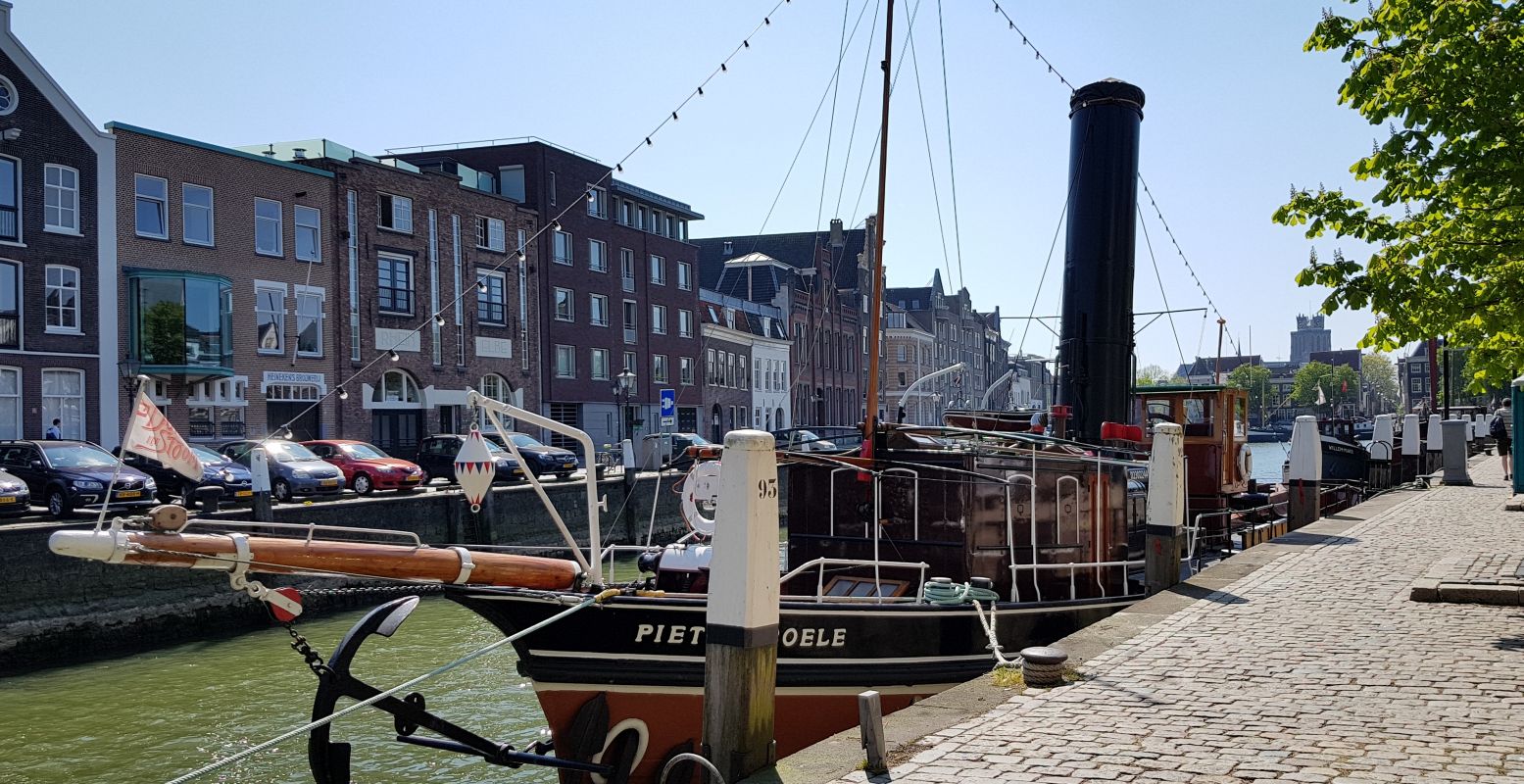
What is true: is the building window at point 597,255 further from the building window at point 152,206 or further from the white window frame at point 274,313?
the building window at point 152,206

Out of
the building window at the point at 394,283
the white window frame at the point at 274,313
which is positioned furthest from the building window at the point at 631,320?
the white window frame at the point at 274,313

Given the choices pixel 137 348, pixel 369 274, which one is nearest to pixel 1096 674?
pixel 137 348

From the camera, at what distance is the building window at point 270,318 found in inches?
1412

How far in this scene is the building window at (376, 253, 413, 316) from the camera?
40.0m

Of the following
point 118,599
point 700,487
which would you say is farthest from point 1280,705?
point 118,599

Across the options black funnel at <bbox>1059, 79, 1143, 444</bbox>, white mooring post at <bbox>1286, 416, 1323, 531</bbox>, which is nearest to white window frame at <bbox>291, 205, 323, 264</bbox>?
black funnel at <bbox>1059, 79, 1143, 444</bbox>

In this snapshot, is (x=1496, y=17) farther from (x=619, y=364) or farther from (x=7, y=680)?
(x=619, y=364)

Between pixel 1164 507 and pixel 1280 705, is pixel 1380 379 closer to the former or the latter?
pixel 1164 507

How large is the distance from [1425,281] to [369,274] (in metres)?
34.5

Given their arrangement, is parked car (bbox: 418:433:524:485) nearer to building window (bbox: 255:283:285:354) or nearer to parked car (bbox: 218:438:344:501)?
parked car (bbox: 218:438:344:501)

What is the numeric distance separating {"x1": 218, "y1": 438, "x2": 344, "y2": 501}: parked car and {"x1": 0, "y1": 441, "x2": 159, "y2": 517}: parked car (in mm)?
3459

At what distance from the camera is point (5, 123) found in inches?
1163

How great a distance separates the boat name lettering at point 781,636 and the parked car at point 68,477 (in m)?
15.4

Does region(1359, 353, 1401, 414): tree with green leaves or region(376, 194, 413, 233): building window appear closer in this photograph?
region(376, 194, 413, 233): building window
